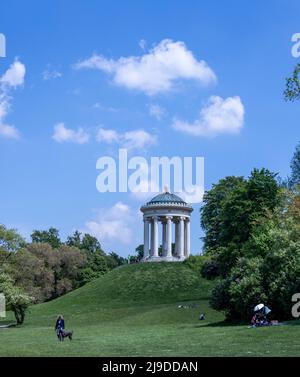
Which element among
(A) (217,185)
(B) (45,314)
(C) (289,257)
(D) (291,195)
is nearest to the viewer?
(C) (289,257)

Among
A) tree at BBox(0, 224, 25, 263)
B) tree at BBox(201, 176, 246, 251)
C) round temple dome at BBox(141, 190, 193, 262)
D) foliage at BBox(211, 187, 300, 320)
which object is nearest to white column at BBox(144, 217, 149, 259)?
round temple dome at BBox(141, 190, 193, 262)

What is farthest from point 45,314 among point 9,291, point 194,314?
point 194,314

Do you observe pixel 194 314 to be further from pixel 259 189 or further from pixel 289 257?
pixel 289 257

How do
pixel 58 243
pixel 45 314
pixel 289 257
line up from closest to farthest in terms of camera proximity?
1. pixel 289 257
2. pixel 45 314
3. pixel 58 243

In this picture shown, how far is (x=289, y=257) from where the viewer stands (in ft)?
116

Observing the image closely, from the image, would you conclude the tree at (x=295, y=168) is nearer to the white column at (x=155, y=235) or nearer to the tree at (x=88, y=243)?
the white column at (x=155, y=235)

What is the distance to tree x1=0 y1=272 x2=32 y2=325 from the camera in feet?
167

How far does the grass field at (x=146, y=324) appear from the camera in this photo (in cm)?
2075

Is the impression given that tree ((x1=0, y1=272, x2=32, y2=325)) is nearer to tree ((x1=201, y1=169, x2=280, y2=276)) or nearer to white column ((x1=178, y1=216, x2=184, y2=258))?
tree ((x1=201, y1=169, x2=280, y2=276))

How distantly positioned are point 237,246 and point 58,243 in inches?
2664

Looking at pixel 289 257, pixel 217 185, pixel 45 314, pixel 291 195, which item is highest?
pixel 217 185

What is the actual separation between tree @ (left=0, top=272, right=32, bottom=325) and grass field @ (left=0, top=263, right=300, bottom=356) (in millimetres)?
1589
